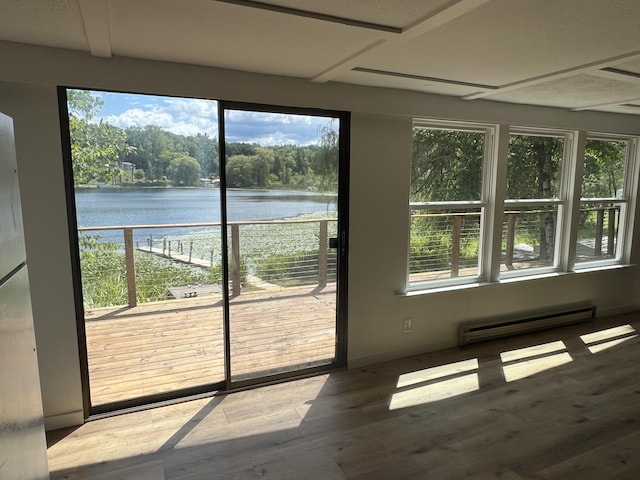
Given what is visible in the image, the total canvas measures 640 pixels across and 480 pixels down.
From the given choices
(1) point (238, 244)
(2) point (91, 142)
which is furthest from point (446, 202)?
(2) point (91, 142)

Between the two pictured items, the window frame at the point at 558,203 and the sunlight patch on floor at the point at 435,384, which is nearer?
the sunlight patch on floor at the point at 435,384

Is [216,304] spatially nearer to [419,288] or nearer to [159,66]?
[419,288]

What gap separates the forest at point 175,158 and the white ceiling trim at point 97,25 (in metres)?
0.39

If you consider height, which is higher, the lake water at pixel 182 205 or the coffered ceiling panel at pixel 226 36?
the coffered ceiling panel at pixel 226 36

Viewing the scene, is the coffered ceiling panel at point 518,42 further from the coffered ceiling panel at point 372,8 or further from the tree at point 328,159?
the tree at point 328,159

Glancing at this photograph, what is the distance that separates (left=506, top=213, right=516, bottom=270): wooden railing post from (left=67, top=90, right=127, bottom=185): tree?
337 centimetres

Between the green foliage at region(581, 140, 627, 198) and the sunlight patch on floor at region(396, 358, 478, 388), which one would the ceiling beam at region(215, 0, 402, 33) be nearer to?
the sunlight patch on floor at region(396, 358, 478, 388)

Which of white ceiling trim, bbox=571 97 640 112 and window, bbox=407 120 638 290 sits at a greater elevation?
white ceiling trim, bbox=571 97 640 112

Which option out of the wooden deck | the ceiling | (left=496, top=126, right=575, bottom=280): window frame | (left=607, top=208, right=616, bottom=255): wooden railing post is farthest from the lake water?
(left=607, top=208, right=616, bottom=255): wooden railing post

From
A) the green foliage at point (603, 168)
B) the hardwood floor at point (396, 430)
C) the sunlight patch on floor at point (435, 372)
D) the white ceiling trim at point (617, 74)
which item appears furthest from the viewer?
the green foliage at point (603, 168)

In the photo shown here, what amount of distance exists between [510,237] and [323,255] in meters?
2.01

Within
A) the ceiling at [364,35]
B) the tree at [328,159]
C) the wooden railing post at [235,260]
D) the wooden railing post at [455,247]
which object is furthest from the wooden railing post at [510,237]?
the wooden railing post at [235,260]

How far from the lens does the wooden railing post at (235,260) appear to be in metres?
2.92

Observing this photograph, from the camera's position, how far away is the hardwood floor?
7.22 ft
